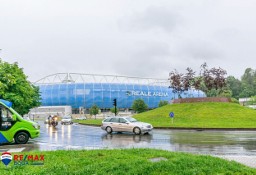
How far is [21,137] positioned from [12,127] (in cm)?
80

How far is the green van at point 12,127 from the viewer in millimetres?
17703

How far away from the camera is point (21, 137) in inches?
727

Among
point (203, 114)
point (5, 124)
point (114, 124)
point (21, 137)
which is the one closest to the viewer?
point (5, 124)

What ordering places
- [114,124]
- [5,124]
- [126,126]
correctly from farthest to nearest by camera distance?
[114,124] < [126,126] < [5,124]

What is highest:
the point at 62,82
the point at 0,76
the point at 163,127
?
the point at 62,82

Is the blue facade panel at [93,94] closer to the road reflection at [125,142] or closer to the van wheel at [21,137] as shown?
the road reflection at [125,142]

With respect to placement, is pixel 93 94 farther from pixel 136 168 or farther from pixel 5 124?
pixel 136 168

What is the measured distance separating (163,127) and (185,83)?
24.5m

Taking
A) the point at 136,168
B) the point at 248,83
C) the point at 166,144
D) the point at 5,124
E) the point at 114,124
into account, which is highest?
the point at 248,83

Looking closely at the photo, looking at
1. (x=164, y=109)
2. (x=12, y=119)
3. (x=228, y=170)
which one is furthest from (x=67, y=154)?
(x=164, y=109)

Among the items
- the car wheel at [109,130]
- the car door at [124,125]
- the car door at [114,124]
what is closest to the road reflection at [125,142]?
the car door at [124,125]

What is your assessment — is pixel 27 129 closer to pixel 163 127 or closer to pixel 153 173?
pixel 153 173

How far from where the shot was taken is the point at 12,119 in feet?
59.4

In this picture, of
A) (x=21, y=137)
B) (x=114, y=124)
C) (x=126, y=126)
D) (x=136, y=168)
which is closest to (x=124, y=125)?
(x=126, y=126)
